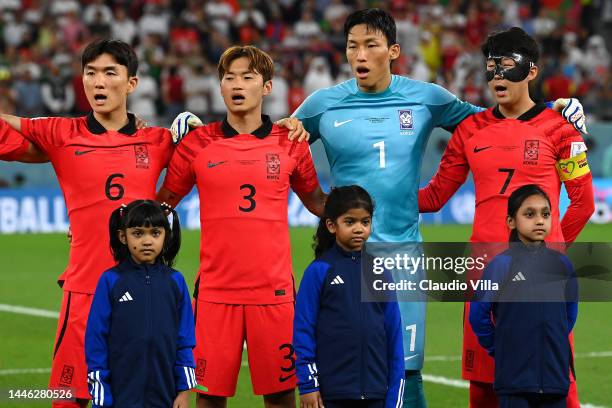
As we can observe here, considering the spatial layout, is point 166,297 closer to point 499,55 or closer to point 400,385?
point 400,385

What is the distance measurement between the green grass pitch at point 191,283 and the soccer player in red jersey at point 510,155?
2105 mm

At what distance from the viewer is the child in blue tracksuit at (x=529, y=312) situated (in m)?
6.14

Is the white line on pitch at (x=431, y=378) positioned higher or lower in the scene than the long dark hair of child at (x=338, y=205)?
lower

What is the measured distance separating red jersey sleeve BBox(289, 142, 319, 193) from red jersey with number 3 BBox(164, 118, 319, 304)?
0.05m

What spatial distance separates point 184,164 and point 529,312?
204cm

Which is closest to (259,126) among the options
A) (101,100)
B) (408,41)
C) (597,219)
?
(101,100)

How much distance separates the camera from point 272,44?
24.6 m

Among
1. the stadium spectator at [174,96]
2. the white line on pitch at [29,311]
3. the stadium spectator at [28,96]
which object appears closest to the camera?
the white line on pitch at [29,311]

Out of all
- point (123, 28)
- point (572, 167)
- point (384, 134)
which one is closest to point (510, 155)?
point (572, 167)

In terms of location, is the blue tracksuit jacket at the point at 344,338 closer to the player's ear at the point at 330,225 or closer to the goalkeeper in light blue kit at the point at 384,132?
the player's ear at the point at 330,225

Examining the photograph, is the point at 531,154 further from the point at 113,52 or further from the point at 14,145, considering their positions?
the point at 14,145

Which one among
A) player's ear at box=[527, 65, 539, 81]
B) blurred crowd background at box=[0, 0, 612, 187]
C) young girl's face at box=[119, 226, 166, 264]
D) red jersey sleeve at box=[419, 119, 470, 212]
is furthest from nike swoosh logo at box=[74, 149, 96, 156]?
blurred crowd background at box=[0, 0, 612, 187]

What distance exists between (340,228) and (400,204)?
2.59 feet

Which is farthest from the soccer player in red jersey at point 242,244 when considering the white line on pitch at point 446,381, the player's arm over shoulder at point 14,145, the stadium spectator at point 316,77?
the stadium spectator at point 316,77
